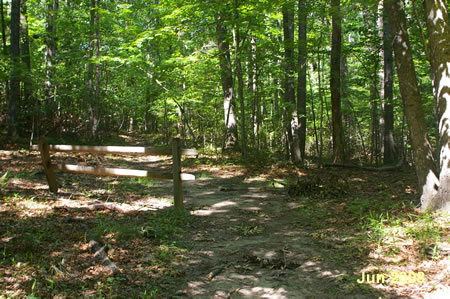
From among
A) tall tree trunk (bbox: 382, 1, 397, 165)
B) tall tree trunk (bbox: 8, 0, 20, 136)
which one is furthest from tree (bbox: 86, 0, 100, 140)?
tall tree trunk (bbox: 382, 1, 397, 165)

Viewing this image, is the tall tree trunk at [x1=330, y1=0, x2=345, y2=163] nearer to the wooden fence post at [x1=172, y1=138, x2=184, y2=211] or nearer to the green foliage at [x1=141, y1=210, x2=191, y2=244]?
the wooden fence post at [x1=172, y1=138, x2=184, y2=211]

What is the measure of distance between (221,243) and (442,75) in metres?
4.73

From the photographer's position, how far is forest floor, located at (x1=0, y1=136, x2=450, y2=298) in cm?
404

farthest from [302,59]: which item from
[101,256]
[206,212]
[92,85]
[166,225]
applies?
[101,256]

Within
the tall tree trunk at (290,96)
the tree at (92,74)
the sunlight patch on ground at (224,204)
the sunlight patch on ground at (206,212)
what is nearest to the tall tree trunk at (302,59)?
the tall tree trunk at (290,96)

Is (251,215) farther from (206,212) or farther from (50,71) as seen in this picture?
(50,71)

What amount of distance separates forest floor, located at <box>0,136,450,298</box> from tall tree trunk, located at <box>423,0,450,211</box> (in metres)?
0.55

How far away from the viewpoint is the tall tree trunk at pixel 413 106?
6320 mm

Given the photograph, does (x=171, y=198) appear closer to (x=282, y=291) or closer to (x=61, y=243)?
(x=61, y=243)

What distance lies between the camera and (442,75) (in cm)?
578

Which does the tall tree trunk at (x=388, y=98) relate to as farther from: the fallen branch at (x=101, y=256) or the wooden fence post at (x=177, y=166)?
the fallen branch at (x=101, y=256)

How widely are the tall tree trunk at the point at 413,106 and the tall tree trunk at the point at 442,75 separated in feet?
1.40

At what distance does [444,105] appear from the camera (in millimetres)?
5777

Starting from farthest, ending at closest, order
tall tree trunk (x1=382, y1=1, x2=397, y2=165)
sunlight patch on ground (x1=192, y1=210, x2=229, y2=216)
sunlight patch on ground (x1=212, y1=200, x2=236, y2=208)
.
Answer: tall tree trunk (x1=382, y1=1, x2=397, y2=165), sunlight patch on ground (x1=212, y1=200, x2=236, y2=208), sunlight patch on ground (x1=192, y1=210, x2=229, y2=216)
